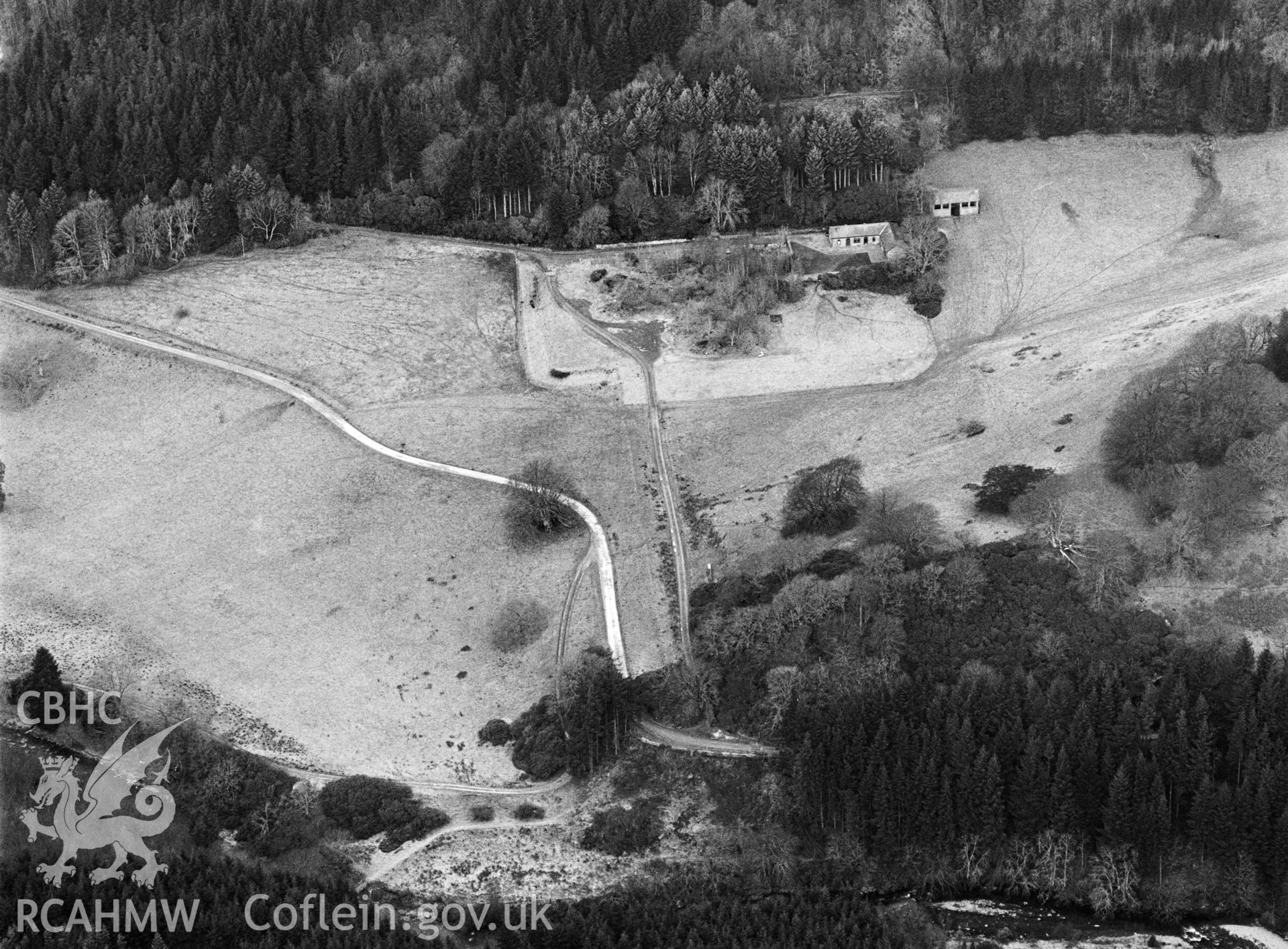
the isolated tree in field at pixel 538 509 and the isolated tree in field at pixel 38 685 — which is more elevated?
the isolated tree in field at pixel 538 509

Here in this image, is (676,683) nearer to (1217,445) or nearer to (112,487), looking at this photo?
(1217,445)

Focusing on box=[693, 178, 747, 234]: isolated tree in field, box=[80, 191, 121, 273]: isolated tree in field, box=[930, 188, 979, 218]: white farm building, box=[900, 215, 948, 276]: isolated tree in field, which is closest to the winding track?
box=[80, 191, 121, 273]: isolated tree in field

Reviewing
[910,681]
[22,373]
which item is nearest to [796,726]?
[910,681]

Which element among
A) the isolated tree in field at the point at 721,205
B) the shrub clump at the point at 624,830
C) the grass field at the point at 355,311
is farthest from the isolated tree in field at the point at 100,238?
the shrub clump at the point at 624,830

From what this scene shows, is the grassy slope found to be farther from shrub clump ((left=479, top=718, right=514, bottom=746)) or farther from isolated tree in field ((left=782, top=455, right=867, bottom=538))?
isolated tree in field ((left=782, top=455, right=867, bottom=538))

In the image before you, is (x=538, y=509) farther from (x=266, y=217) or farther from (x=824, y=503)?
(x=266, y=217)

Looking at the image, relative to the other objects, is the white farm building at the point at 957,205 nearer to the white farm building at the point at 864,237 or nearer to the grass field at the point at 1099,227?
the grass field at the point at 1099,227
